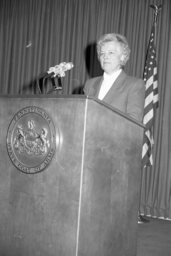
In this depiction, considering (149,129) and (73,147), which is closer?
(73,147)

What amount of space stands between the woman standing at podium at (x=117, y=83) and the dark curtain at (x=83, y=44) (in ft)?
7.41

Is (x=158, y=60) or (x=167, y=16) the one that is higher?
(x=167, y=16)

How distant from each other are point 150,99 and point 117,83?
7.00ft

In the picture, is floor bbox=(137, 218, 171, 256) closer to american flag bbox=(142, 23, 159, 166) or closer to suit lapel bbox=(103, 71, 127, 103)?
american flag bbox=(142, 23, 159, 166)

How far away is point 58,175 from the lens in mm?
1680

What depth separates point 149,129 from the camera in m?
4.43

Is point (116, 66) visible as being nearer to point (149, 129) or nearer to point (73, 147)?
point (73, 147)

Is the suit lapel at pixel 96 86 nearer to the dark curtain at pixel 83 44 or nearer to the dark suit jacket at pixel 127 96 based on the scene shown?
the dark suit jacket at pixel 127 96

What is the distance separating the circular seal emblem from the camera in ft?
5.56

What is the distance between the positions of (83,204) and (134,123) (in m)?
0.63

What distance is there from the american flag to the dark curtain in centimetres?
15

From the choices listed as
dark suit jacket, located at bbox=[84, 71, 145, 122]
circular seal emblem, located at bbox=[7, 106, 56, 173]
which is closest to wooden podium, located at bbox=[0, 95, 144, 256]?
circular seal emblem, located at bbox=[7, 106, 56, 173]

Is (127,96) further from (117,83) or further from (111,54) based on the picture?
(111,54)

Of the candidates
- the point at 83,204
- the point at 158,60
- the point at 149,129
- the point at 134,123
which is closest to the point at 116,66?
the point at 134,123
